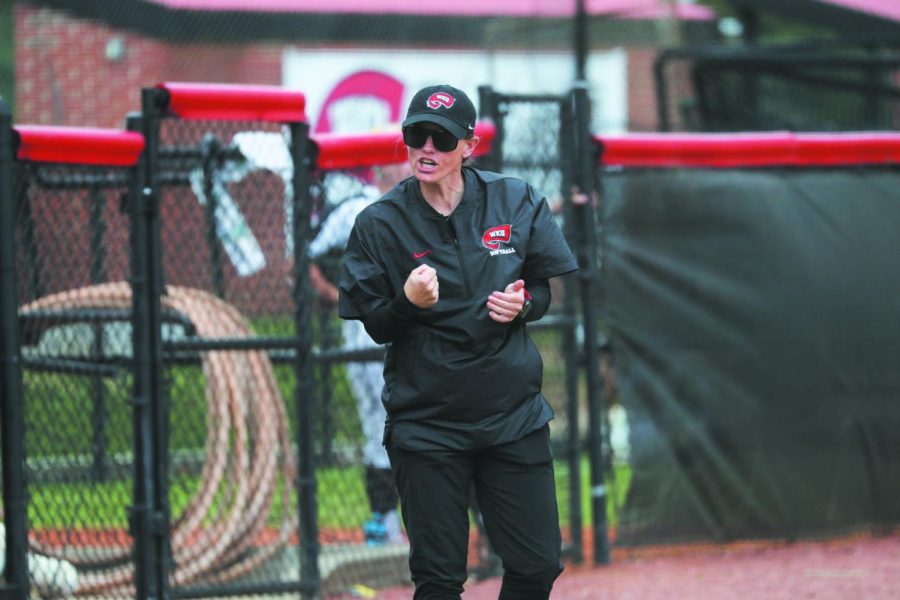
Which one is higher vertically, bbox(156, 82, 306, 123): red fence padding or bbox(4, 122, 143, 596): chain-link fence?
bbox(156, 82, 306, 123): red fence padding

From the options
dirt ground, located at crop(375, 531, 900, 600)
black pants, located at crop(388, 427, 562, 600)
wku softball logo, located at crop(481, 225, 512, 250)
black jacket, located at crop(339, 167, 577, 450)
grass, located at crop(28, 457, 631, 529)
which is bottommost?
A: dirt ground, located at crop(375, 531, 900, 600)

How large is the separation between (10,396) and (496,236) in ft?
6.33

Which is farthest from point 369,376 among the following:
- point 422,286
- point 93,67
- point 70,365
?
point 93,67

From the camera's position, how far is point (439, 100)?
12.8 feet

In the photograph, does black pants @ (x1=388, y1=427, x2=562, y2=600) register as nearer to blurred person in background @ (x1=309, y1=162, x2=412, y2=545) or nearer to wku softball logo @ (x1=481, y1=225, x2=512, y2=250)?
wku softball logo @ (x1=481, y1=225, x2=512, y2=250)

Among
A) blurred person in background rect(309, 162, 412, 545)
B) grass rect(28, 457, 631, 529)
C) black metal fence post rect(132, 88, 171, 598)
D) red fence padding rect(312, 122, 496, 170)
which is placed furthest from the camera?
blurred person in background rect(309, 162, 412, 545)

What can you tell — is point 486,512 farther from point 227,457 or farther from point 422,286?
point 227,457

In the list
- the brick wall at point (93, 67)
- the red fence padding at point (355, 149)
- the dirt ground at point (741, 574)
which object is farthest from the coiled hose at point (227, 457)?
the brick wall at point (93, 67)

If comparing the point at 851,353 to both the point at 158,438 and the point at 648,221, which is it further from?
the point at 158,438

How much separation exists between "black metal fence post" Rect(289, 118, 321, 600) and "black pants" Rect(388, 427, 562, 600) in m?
1.70

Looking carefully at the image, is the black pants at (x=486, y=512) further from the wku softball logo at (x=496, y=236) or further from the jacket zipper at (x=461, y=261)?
the wku softball logo at (x=496, y=236)

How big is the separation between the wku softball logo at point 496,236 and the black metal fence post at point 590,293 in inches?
108

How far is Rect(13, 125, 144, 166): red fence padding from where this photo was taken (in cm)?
485

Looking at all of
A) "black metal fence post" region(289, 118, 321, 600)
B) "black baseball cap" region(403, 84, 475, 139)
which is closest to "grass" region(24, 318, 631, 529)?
"black metal fence post" region(289, 118, 321, 600)
